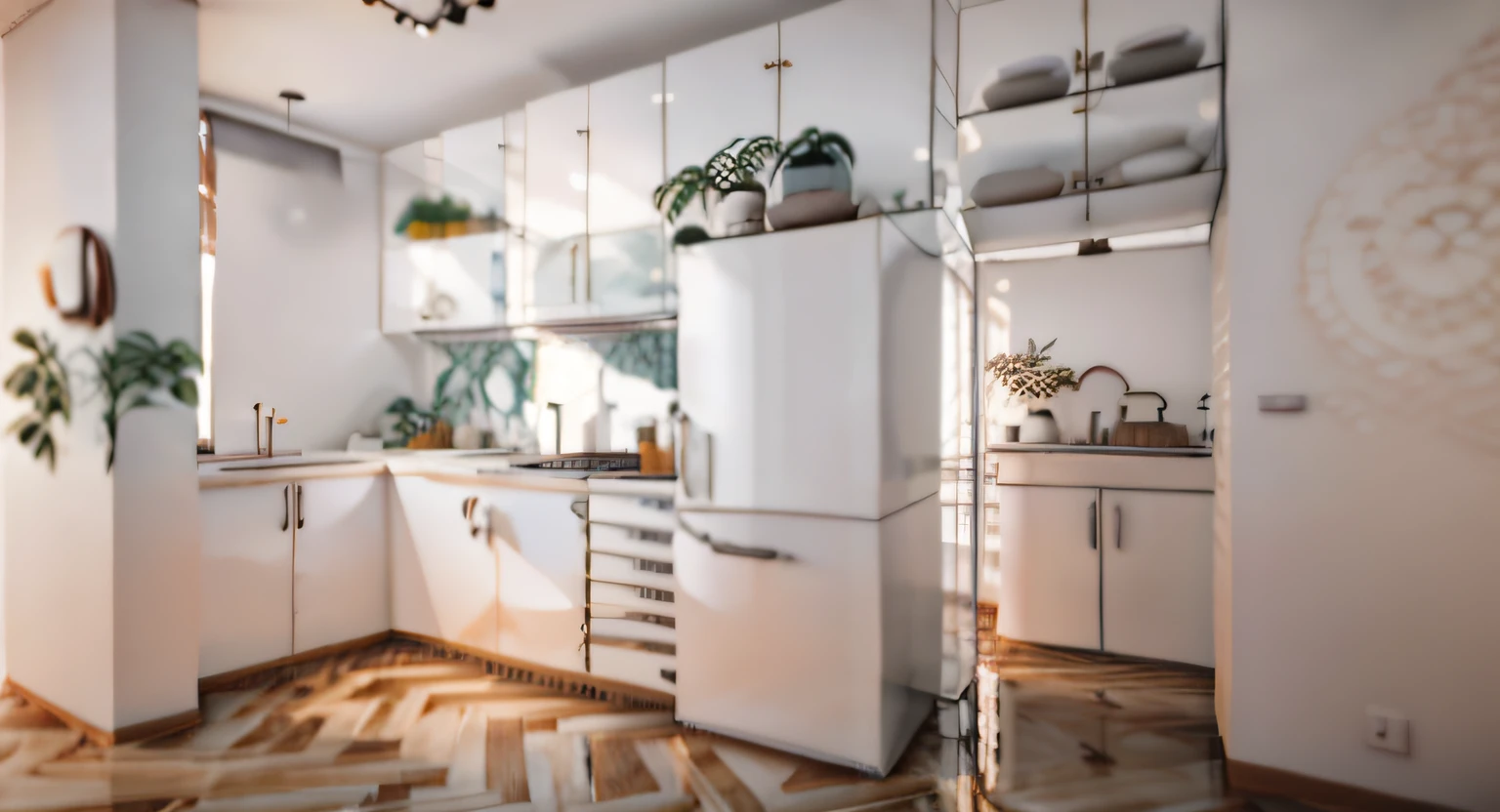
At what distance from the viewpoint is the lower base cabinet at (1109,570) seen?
2.75 meters

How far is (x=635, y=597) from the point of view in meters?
2.39

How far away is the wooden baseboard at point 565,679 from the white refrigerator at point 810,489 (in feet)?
0.70

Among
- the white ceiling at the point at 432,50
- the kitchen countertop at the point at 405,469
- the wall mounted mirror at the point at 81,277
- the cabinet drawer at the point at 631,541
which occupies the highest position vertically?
the white ceiling at the point at 432,50

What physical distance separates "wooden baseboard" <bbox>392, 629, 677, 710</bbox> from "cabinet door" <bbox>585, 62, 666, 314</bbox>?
1.34m

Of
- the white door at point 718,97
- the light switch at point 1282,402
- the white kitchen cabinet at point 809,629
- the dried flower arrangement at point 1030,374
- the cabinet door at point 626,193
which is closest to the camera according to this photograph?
the light switch at point 1282,402

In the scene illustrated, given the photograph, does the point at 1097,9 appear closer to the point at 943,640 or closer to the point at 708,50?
the point at 708,50

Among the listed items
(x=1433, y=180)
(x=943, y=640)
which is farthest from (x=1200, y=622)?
(x=1433, y=180)

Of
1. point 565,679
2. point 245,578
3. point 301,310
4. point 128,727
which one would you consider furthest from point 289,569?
point 301,310

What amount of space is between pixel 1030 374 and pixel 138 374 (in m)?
3.37

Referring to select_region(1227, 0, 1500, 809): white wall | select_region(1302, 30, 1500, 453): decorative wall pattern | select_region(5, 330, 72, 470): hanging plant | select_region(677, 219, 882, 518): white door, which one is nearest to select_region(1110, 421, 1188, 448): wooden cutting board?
select_region(1227, 0, 1500, 809): white wall

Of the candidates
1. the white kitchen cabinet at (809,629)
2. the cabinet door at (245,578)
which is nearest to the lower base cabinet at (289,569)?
the cabinet door at (245,578)

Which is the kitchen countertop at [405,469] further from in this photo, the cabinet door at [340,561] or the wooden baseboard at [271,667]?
the wooden baseboard at [271,667]

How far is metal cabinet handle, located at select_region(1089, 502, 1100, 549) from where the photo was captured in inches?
114

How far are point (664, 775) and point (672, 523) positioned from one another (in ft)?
2.34
